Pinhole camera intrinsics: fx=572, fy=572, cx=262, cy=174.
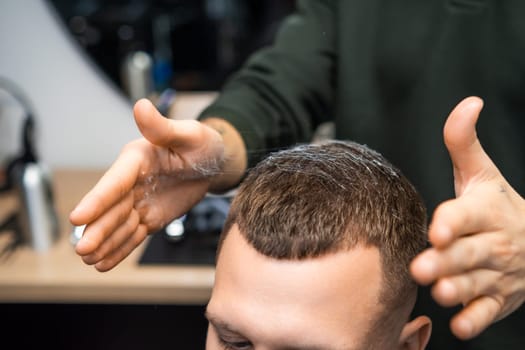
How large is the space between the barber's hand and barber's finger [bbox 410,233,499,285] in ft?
1.25

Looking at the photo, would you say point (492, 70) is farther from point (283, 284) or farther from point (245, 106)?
point (283, 284)

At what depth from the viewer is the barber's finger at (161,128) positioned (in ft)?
2.44

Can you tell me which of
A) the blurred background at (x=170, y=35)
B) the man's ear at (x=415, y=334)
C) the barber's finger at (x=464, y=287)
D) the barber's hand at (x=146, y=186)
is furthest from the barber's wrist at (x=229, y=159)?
the blurred background at (x=170, y=35)

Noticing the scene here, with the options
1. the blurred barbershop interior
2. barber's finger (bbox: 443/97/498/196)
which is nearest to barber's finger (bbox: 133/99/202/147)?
barber's finger (bbox: 443/97/498/196)

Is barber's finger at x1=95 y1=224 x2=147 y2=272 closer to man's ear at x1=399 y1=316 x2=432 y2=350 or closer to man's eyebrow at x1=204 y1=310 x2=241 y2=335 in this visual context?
man's eyebrow at x1=204 y1=310 x2=241 y2=335

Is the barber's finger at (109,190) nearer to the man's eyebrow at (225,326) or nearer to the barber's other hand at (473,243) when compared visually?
the man's eyebrow at (225,326)

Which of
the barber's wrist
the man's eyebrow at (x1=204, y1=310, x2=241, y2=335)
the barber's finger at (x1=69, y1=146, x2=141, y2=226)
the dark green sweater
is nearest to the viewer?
the barber's finger at (x1=69, y1=146, x2=141, y2=226)

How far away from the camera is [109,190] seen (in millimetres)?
724

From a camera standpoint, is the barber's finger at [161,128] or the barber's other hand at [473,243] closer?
the barber's other hand at [473,243]

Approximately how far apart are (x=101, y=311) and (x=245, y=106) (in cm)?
75

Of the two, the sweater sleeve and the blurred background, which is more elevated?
the sweater sleeve

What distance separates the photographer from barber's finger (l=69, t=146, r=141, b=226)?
0.69 m

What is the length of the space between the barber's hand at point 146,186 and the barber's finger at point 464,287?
404 mm

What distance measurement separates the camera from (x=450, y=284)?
1.82ft
